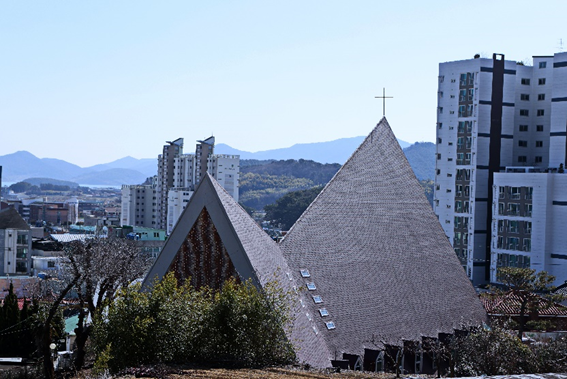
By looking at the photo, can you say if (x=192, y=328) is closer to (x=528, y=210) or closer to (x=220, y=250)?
(x=220, y=250)

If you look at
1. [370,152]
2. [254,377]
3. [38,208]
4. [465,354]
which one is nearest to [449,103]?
[370,152]

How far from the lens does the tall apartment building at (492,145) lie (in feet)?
164

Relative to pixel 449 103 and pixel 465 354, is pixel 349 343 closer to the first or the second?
pixel 465 354

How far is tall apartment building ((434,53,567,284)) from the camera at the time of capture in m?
50.0

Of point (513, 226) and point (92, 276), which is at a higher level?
point (513, 226)

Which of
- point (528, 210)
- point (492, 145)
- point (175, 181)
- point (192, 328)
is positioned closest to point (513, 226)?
point (528, 210)

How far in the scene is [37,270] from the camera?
56750mm

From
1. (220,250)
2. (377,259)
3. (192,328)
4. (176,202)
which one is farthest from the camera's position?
(176,202)

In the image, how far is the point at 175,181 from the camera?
10444 cm

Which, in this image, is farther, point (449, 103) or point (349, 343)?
point (449, 103)

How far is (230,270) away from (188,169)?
83.4 metres

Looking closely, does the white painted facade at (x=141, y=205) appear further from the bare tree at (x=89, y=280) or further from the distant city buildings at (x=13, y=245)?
the bare tree at (x=89, y=280)

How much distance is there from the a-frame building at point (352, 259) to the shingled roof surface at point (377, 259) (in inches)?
1.5

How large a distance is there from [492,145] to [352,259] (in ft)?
116
